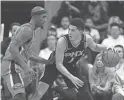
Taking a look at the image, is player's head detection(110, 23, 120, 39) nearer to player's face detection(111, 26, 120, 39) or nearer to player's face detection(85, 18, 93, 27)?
player's face detection(111, 26, 120, 39)

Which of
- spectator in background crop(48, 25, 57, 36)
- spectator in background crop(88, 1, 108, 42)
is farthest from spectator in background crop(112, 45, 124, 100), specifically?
spectator in background crop(88, 1, 108, 42)

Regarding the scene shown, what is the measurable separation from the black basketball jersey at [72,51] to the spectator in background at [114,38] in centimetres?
284

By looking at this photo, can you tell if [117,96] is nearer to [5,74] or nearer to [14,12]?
[5,74]

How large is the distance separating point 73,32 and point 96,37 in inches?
130

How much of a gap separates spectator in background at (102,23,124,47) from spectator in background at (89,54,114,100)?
3.69ft

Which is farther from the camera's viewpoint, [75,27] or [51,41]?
[51,41]

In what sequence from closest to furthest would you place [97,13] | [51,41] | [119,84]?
[119,84] → [51,41] → [97,13]

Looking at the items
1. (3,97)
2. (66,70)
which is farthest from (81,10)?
(66,70)

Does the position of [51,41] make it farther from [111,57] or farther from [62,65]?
[62,65]

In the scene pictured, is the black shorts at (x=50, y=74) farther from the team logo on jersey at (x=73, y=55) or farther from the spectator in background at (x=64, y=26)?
the spectator in background at (x=64, y=26)

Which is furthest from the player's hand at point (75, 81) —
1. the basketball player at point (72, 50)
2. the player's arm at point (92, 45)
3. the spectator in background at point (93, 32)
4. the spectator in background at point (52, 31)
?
the spectator in background at point (52, 31)

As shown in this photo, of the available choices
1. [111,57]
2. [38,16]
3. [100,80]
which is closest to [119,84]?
[111,57]

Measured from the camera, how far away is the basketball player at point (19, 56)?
6309 mm

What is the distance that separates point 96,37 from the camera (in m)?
10.2
